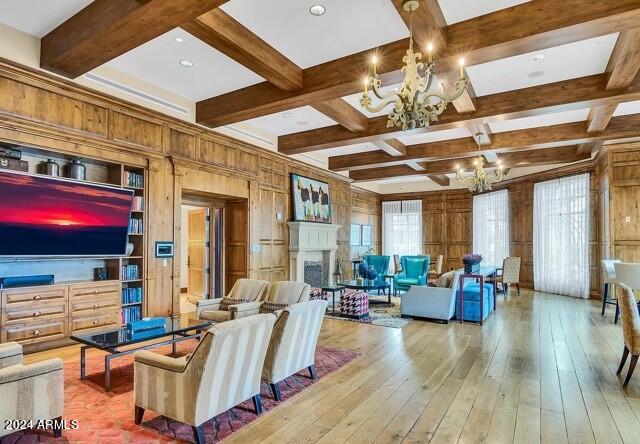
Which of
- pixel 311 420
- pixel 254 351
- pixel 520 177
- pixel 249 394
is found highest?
pixel 520 177

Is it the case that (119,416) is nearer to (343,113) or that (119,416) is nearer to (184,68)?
(184,68)

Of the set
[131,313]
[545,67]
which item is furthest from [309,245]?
[545,67]

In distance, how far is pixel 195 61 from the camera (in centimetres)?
443

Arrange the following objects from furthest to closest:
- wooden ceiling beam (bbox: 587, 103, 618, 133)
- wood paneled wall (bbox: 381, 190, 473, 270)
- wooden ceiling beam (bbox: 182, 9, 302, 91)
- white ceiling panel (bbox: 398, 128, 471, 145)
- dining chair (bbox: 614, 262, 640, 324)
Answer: wood paneled wall (bbox: 381, 190, 473, 270) → white ceiling panel (bbox: 398, 128, 471, 145) → dining chair (bbox: 614, 262, 640, 324) → wooden ceiling beam (bbox: 587, 103, 618, 133) → wooden ceiling beam (bbox: 182, 9, 302, 91)

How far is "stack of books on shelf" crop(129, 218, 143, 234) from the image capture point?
508 centimetres

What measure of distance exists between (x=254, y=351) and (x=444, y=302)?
404 cm

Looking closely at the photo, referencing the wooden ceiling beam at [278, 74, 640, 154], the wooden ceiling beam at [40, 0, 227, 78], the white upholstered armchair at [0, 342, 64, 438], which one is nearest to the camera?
the white upholstered armchair at [0, 342, 64, 438]

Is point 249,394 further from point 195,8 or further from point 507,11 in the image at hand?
point 507,11

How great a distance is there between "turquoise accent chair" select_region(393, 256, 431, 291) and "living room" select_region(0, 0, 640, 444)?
0.14m

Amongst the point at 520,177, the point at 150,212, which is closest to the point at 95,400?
the point at 150,212

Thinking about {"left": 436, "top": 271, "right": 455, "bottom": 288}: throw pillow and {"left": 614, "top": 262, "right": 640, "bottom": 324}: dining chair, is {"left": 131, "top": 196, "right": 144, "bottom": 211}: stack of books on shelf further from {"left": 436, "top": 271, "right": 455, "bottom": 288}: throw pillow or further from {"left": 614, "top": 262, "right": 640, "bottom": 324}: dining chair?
{"left": 614, "top": 262, "right": 640, "bottom": 324}: dining chair

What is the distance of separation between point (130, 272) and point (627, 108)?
26.2ft

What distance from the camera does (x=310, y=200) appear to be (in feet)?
28.4

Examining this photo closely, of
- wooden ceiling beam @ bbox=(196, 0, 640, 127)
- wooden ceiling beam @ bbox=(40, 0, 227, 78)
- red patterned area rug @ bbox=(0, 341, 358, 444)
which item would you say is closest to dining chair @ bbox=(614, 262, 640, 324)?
wooden ceiling beam @ bbox=(196, 0, 640, 127)
